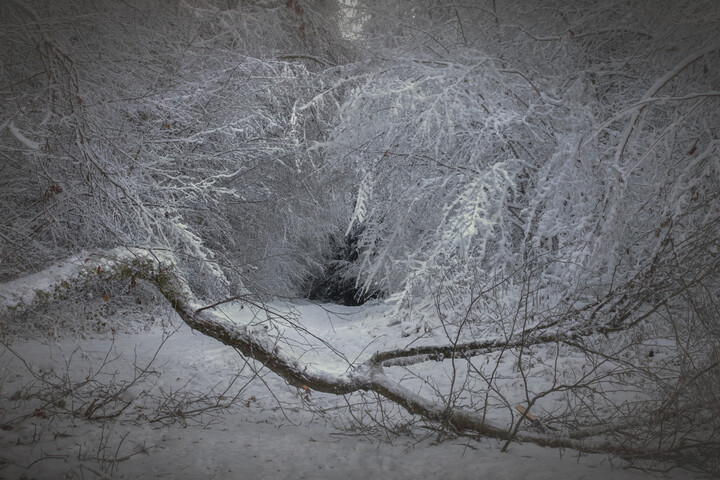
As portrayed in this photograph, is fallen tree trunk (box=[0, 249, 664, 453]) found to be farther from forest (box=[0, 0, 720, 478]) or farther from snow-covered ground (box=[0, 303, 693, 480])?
snow-covered ground (box=[0, 303, 693, 480])

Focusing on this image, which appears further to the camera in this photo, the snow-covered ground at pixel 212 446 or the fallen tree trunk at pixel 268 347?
the fallen tree trunk at pixel 268 347

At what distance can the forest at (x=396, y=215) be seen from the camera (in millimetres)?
3684

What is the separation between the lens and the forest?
3684mm

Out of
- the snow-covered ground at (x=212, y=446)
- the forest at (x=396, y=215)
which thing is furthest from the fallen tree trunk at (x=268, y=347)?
the snow-covered ground at (x=212, y=446)

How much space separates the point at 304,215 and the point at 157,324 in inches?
148

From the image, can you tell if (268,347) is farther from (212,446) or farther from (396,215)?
(396,215)

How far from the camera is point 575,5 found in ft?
19.9

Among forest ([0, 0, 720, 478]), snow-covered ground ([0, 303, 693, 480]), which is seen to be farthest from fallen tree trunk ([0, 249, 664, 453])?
snow-covered ground ([0, 303, 693, 480])

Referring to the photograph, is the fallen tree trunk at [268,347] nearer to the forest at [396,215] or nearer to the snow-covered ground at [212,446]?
the forest at [396,215]

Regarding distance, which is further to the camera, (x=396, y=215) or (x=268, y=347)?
(x=396, y=215)

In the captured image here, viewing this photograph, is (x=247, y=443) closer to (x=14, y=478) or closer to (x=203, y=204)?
(x=14, y=478)

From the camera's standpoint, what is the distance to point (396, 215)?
8578 millimetres

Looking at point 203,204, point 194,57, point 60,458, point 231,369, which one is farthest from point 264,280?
point 60,458

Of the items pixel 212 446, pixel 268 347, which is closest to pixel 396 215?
pixel 268 347
